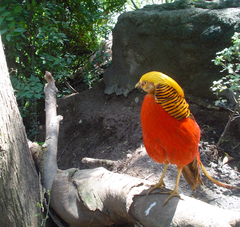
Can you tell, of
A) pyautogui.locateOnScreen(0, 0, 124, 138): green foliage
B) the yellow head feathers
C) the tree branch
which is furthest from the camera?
pyautogui.locateOnScreen(0, 0, 124, 138): green foliage

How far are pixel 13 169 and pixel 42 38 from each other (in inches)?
108

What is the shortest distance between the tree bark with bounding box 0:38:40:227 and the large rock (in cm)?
260

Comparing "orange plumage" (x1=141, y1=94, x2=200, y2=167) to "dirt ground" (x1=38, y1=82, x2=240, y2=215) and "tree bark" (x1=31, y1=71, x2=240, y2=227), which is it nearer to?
"tree bark" (x1=31, y1=71, x2=240, y2=227)

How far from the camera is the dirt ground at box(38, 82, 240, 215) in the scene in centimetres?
252

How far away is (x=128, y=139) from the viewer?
3525mm

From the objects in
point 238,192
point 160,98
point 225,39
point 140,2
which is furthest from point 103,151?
point 140,2

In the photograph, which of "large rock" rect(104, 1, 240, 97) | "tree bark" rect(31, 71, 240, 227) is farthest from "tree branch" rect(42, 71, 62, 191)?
"large rock" rect(104, 1, 240, 97)

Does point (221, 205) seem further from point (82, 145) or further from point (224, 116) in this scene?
point (82, 145)

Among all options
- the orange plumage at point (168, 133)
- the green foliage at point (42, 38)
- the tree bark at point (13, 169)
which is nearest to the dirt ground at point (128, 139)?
the green foliage at point (42, 38)

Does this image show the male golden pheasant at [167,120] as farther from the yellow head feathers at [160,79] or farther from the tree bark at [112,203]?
the tree bark at [112,203]

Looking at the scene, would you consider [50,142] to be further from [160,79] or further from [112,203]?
[160,79]

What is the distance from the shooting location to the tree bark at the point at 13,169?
1520 mm

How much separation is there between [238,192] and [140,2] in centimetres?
610

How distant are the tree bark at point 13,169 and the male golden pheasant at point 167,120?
0.93m
